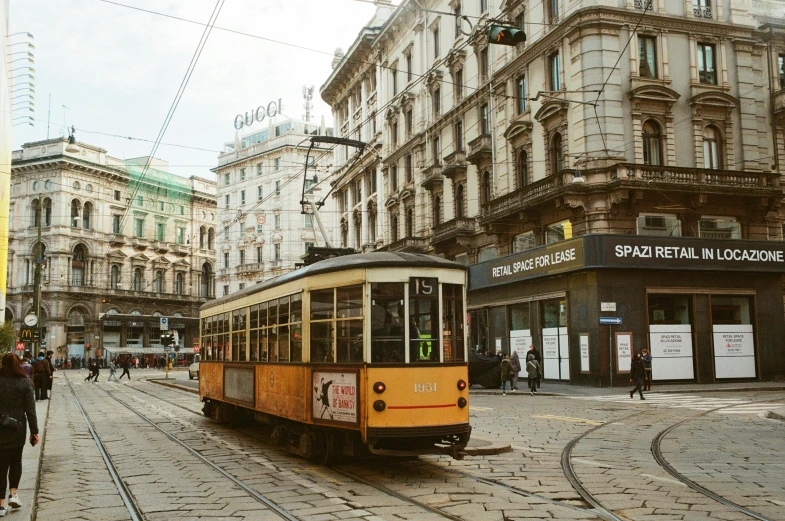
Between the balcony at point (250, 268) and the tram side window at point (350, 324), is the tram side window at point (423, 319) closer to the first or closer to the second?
the tram side window at point (350, 324)

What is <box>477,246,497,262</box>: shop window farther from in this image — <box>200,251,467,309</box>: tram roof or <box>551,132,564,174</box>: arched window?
<box>200,251,467,309</box>: tram roof

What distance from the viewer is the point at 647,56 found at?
25.8 meters

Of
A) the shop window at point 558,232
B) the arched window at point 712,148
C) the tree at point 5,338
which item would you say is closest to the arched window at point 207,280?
the shop window at point 558,232

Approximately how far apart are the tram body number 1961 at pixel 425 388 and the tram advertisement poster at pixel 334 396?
71 cm

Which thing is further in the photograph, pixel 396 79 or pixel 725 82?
pixel 396 79

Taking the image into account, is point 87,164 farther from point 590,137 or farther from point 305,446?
point 305,446

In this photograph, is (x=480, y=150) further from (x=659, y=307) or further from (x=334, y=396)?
(x=334, y=396)

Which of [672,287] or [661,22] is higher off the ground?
[661,22]

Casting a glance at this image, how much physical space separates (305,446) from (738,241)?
20.5 meters

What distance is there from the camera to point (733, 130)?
87.4ft

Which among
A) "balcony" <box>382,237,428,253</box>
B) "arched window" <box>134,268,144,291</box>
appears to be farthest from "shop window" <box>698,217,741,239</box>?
"arched window" <box>134,268,144,291</box>

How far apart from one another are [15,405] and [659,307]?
73.2ft

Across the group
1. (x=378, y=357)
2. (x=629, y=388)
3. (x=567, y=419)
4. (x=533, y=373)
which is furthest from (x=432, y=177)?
(x=378, y=357)

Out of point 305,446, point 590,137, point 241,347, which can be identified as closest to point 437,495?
point 305,446
